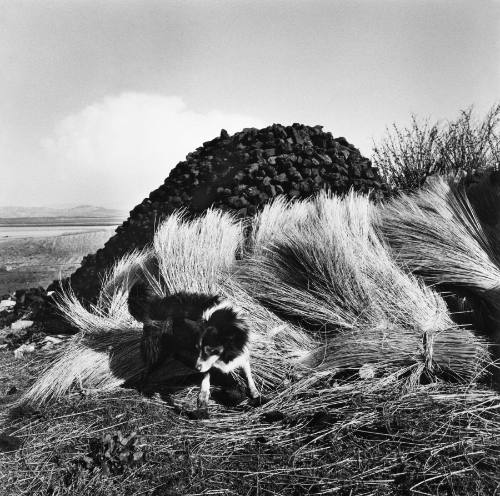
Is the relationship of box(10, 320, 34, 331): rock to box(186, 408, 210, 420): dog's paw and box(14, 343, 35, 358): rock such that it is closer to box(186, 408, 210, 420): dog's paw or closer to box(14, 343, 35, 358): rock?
box(14, 343, 35, 358): rock

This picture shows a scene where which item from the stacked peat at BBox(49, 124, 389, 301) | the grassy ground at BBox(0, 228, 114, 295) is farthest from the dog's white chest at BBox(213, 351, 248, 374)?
the grassy ground at BBox(0, 228, 114, 295)

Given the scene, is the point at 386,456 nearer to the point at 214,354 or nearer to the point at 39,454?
the point at 214,354

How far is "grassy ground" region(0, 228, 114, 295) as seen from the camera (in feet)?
29.2

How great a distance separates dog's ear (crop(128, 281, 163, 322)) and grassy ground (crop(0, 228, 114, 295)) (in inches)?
238

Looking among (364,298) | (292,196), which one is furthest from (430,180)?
(364,298)

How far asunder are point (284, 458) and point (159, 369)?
1079 mm

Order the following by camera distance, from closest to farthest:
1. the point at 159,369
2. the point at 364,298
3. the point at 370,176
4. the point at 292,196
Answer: the point at 159,369
the point at 364,298
the point at 292,196
the point at 370,176

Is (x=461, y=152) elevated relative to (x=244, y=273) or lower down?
elevated

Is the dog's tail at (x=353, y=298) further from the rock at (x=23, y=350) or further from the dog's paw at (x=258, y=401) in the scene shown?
the rock at (x=23, y=350)

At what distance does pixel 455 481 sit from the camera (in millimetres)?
2023

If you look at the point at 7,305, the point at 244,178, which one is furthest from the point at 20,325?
the point at 244,178

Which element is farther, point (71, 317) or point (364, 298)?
point (71, 317)

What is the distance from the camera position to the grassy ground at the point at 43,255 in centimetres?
891

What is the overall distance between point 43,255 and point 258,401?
28.0 feet
